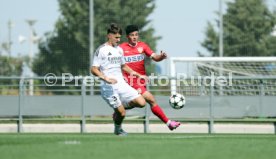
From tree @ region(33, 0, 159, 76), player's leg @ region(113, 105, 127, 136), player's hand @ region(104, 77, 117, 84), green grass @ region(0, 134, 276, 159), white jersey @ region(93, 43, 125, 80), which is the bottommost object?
green grass @ region(0, 134, 276, 159)

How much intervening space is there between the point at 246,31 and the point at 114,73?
2559 cm

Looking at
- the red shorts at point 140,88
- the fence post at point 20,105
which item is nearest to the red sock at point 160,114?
the red shorts at point 140,88

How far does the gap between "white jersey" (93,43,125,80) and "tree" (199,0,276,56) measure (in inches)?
825

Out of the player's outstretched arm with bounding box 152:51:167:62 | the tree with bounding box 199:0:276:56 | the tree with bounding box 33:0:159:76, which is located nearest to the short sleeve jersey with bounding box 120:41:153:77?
the player's outstretched arm with bounding box 152:51:167:62

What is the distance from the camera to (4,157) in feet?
29.7

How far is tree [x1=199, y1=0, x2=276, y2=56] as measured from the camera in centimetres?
3541

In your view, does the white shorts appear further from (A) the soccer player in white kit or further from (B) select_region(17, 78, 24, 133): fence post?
(B) select_region(17, 78, 24, 133): fence post

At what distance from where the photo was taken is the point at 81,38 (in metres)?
33.8

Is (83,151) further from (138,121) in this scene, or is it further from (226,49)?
(226,49)

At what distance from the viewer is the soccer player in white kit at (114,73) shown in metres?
13.7

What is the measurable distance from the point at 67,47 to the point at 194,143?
24.8 meters

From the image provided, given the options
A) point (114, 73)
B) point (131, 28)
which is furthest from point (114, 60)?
point (131, 28)

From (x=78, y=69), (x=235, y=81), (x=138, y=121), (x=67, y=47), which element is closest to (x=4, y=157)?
(x=138, y=121)

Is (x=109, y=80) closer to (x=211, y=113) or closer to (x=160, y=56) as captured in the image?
(x=160, y=56)
